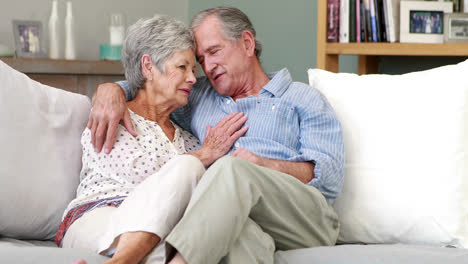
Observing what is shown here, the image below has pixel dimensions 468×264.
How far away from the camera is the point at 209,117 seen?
2146 mm

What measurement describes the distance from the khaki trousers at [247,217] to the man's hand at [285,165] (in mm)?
128

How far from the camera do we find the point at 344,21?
2965 millimetres

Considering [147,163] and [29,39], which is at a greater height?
[29,39]

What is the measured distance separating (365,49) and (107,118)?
147cm

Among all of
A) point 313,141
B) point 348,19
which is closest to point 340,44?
point 348,19

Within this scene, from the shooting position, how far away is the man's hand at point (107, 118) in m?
1.84

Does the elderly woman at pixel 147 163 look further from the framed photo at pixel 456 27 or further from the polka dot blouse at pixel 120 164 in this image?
the framed photo at pixel 456 27

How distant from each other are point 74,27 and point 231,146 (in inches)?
85.7

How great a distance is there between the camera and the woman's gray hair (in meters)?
2.01

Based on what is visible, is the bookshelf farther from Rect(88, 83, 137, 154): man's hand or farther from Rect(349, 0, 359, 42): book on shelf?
Rect(88, 83, 137, 154): man's hand

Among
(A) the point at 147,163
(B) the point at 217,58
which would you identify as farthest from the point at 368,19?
(A) the point at 147,163

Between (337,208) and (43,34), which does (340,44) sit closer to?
(337,208)

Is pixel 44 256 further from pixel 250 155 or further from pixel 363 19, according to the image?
pixel 363 19

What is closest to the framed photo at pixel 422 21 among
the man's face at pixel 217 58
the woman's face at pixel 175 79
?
the man's face at pixel 217 58
